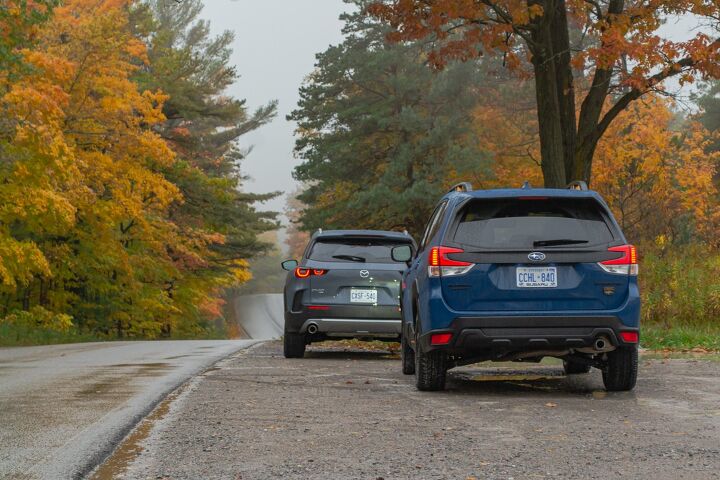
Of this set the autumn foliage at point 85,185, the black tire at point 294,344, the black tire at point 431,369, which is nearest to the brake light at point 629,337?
the black tire at point 431,369

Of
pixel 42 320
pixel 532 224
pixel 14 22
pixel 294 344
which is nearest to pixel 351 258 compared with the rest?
pixel 294 344

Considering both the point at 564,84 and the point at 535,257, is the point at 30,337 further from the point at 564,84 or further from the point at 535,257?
the point at 535,257

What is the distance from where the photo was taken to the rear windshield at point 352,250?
1510cm

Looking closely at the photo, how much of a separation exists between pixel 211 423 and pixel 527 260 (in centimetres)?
323

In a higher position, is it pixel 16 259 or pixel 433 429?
pixel 16 259

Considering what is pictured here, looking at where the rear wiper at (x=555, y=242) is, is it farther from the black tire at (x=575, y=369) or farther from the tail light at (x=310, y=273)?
the tail light at (x=310, y=273)

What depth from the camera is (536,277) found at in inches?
369

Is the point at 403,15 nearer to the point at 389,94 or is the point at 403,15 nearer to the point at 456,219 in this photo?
the point at 456,219

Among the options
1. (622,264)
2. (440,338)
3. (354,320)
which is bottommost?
(440,338)

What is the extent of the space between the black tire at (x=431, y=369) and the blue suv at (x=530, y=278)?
281mm

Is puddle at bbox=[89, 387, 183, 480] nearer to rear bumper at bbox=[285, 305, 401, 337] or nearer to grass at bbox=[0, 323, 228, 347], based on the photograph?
rear bumper at bbox=[285, 305, 401, 337]

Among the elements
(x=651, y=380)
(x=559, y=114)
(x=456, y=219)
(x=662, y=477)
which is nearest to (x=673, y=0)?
(x=559, y=114)

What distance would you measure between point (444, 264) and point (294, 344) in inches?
244

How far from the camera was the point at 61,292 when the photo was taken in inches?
1490
